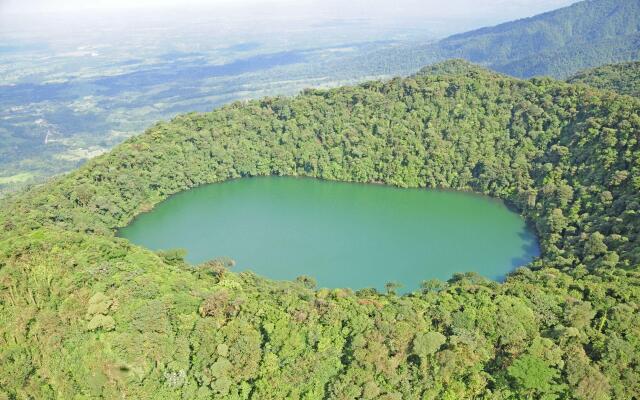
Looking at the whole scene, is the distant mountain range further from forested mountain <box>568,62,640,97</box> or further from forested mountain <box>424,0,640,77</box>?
forested mountain <box>568,62,640,97</box>

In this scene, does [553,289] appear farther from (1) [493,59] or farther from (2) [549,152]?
(1) [493,59]

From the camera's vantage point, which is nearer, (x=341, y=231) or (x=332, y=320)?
(x=332, y=320)

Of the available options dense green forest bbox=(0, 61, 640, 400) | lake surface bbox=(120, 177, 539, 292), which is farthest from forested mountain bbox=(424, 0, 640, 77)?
dense green forest bbox=(0, 61, 640, 400)

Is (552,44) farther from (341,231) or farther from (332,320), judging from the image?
(332,320)

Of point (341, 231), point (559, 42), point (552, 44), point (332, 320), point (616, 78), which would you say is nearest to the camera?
point (332, 320)

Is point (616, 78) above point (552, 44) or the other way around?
the other way around

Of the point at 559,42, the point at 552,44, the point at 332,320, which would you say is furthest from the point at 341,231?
the point at 559,42

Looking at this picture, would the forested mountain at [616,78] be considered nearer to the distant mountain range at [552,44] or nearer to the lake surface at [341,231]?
the lake surface at [341,231]
